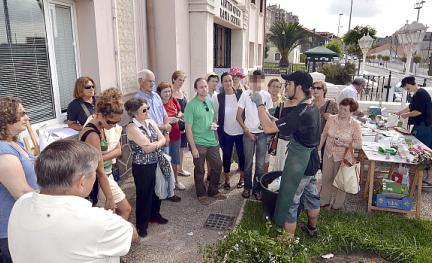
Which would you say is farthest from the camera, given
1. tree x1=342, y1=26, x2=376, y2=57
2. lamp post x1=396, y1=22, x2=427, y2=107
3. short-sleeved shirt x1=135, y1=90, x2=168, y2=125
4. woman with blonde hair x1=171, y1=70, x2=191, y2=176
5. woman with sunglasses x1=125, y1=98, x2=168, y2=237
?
tree x1=342, y1=26, x2=376, y2=57

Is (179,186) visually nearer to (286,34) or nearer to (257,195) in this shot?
(257,195)

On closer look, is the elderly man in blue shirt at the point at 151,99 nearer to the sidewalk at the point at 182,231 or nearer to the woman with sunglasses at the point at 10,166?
the sidewalk at the point at 182,231

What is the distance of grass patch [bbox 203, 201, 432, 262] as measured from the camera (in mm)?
2348

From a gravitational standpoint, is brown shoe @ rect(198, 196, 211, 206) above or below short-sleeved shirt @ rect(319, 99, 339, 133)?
below

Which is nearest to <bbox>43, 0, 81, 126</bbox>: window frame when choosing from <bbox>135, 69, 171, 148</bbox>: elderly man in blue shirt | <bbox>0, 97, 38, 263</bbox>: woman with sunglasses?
<bbox>135, 69, 171, 148</bbox>: elderly man in blue shirt

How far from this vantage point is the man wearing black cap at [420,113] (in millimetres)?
5387

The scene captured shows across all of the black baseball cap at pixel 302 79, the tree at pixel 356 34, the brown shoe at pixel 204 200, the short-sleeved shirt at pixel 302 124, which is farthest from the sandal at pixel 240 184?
the tree at pixel 356 34

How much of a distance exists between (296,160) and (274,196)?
1.95ft

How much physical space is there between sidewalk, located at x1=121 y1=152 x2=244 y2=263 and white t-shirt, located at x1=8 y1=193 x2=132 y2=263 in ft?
6.20

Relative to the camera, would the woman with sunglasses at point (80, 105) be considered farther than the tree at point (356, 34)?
No

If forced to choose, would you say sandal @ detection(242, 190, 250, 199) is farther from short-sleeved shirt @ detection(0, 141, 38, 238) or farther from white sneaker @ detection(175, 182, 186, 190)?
short-sleeved shirt @ detection(0, 141, 38, 238)

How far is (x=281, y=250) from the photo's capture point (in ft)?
7.13

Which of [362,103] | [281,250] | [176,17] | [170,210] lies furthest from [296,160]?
[362,103]

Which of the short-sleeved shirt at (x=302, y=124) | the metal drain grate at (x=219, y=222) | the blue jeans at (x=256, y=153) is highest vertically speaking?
the short-sleeved shirt at (x=302, y=124)
